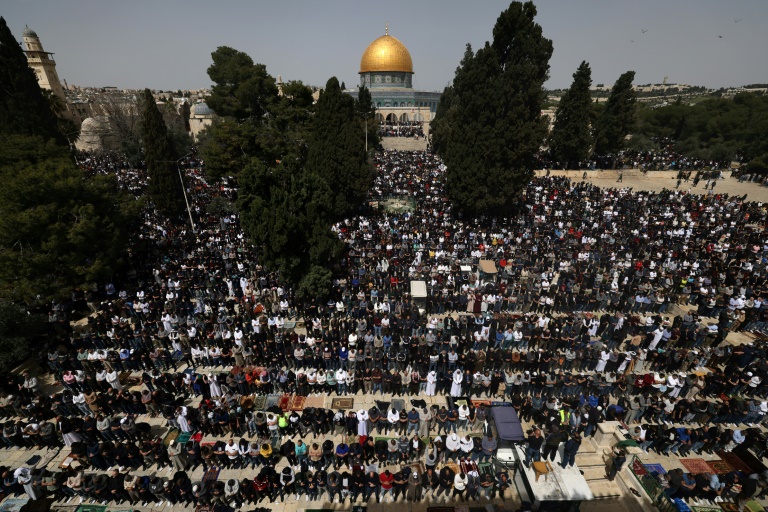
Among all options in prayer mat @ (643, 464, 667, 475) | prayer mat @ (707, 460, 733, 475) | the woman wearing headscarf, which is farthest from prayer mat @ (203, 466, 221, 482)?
prayer mat @ (707, 460, 733, 475)

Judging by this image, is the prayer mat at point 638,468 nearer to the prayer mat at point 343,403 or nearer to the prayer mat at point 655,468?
the prayer mat at point 655,468

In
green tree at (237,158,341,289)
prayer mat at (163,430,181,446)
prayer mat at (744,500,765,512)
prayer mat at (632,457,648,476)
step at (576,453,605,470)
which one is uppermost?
green tree at (237,158,341,289)

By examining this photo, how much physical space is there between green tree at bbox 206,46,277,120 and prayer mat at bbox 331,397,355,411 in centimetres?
2642

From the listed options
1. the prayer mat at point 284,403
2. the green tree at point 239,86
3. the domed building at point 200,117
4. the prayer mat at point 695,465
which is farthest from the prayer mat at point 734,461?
the domed building at point 200,117

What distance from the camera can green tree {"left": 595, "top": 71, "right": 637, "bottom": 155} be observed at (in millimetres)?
37812

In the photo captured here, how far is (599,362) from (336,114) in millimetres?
22383

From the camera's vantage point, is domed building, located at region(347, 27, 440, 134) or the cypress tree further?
domed building, located at region(347, 27, 440, 134)

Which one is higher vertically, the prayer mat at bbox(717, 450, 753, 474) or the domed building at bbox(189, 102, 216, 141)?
the domed building at bbox(189, 102, 216, 141)

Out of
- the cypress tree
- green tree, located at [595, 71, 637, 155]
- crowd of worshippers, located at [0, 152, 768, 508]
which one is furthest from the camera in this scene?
the cypress tree

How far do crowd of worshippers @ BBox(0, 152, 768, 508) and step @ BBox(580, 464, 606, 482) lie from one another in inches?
45.6

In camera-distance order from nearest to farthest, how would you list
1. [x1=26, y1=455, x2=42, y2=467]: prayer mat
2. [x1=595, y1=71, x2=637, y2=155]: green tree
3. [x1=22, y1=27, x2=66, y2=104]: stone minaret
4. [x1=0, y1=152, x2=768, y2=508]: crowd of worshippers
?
[x1=26, y1=455, x2=42, y2=467]: prayer mat
[x1=0, y1=152, x2=768, y2=508]: crowd of worshippers
[x1=595, y1=71, x2=637, y2=155]: green tree
[x1=22, y1=27, x2=66, y2=104]: stone minaret

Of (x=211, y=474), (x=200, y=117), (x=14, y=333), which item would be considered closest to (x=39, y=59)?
(x=200, y=117)

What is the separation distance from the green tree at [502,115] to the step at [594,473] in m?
17.8

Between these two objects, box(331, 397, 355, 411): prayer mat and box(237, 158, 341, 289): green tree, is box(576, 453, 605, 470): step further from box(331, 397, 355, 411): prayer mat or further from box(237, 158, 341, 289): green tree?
box(237, 158, 341, 289): green tree
